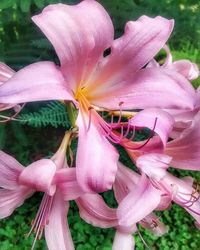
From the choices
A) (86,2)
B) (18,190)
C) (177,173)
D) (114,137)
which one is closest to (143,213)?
(114,137)

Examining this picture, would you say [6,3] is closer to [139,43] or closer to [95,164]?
[139,43]

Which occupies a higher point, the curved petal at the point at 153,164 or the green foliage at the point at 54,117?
the curved petal at the point at 153,164

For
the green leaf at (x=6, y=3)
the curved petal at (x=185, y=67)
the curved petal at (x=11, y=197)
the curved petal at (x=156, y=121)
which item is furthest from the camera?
the green leaf at (x=6, y=3)

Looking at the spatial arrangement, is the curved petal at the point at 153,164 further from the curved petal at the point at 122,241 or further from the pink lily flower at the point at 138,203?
the curved petal at the point at 122,241

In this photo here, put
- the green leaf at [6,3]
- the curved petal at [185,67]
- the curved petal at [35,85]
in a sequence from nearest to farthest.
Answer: the curved petal at [35,85], the curved petal at [185,67], the green leaf at [6,3]

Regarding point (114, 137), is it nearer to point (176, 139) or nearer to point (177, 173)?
point (176, 139)

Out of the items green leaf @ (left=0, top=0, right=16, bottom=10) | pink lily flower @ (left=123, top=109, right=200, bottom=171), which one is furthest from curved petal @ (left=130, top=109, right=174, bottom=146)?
green leaf @ (left=0, top=0, right=16, bottom=10)

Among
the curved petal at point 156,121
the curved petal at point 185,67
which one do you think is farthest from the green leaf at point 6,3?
the curved petal at point 156,121

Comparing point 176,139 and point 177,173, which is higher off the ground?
point 176,139
